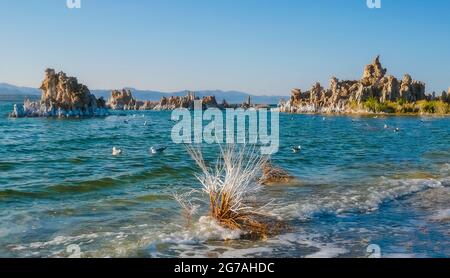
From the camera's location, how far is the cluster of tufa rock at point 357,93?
155375mm

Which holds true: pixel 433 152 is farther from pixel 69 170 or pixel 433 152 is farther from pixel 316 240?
pixel 316 240

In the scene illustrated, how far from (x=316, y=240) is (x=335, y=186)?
7791mm

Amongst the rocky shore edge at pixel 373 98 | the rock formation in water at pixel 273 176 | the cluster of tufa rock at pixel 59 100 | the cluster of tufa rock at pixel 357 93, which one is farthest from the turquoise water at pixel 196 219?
the cluster of tufa rock at pixel 357 93

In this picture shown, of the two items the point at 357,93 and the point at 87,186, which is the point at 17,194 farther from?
the point at 357,93

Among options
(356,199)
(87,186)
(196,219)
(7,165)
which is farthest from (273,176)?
(7,165)

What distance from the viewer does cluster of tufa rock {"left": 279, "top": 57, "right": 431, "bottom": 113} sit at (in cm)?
15538

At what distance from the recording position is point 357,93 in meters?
158

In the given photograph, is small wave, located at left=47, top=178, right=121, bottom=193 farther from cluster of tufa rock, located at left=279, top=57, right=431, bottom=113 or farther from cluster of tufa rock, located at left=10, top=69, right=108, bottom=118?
cluster of tufa rock, located at left=279, top=57, right=431, bottom=113

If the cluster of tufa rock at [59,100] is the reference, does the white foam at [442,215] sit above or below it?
below

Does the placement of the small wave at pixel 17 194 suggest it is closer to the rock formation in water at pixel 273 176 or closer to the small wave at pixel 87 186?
the small wave at pixel 87 186

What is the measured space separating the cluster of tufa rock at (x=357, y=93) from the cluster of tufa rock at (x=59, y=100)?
85154mm

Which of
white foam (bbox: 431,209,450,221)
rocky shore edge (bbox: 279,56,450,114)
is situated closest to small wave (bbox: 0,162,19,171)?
white foam (bbox: 431,209,450,221)

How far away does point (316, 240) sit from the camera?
32.3ft

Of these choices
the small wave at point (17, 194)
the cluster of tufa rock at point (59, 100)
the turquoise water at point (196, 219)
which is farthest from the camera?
the cluster of tufa rock at point (59, 100)
